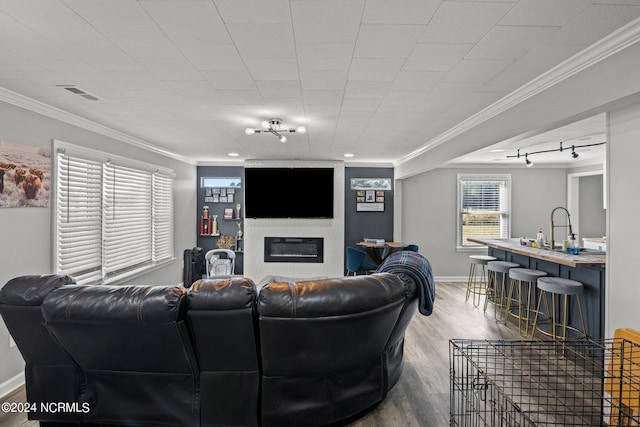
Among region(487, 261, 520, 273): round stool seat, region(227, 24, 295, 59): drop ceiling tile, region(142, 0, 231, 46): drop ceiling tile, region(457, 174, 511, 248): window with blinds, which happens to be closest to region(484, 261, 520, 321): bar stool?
region(487, 261, 520, 273): round stool seat

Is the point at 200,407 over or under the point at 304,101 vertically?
under

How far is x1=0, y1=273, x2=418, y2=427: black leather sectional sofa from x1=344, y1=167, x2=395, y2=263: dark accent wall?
16.0ft

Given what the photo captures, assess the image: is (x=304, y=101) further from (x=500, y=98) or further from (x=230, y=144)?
(x=230, y=144)

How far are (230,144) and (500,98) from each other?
12.1 feet

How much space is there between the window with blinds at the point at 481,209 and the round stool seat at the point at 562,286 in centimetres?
331

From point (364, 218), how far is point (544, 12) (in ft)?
18.5

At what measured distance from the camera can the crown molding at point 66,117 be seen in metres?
2.82

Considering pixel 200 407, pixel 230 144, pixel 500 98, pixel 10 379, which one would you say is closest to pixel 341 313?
Answer: pixel 200 407

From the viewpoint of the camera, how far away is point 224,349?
2.07m

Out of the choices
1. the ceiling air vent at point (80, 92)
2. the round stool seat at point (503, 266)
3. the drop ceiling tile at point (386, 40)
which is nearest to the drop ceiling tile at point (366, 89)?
the drop ceiling tile at point (386, 40)

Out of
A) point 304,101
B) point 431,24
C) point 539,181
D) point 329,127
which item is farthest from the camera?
point 539,181

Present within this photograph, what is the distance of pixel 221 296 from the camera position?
2.00 m

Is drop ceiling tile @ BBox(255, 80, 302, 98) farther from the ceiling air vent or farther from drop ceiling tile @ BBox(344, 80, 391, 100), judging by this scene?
the ceiling air vent

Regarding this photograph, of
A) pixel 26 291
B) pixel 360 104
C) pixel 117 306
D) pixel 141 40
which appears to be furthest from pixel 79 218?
pixel 360 104
